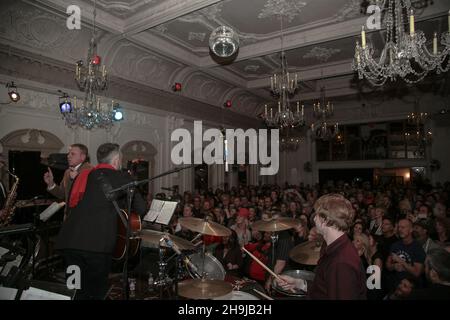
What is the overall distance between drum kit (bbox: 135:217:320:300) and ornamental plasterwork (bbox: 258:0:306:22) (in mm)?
5207

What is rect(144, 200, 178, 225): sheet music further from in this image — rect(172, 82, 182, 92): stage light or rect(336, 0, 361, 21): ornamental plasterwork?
rect(172, 82, 182, 92): stage light

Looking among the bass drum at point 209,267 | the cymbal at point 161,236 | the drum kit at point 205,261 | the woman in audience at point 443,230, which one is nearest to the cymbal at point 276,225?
the drum kit at point 205,261

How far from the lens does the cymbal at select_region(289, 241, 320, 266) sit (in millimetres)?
3462

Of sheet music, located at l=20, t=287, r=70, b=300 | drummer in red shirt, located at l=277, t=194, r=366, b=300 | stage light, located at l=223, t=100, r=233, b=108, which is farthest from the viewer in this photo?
stage light, located at l=223, t=100, r=233, b=108

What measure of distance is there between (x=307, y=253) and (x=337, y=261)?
5.87 ft

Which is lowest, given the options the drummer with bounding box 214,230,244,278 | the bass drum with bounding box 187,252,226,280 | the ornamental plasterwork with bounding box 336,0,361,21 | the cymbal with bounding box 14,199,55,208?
the drummer with bounding box 214,230,244,278

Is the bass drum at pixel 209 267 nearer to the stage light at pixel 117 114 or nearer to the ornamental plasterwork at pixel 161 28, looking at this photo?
the stage light at pixel 117 114

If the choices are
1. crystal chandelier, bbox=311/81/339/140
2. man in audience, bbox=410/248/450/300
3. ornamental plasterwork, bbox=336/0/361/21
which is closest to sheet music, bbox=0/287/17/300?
man in audience, bbox=410/248/450/300

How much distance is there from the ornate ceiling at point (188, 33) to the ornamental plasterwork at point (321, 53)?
0.03m

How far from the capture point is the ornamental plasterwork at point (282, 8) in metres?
6.71
